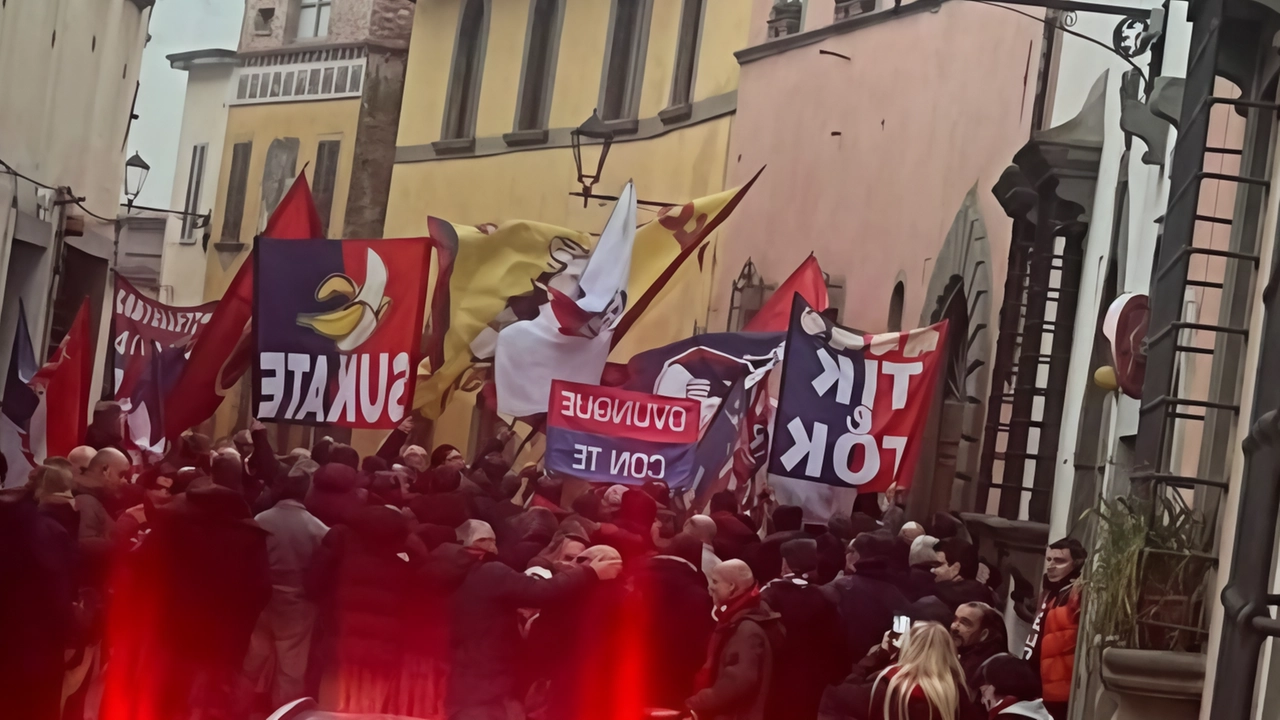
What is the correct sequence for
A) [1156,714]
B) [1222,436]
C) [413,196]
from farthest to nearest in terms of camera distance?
[413,196], [1222,436], [1156,714]

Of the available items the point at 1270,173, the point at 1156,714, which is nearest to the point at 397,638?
the point at 1156,714

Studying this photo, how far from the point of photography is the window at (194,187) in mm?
35188

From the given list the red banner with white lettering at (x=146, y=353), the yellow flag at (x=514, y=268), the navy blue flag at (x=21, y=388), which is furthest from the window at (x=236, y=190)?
the navy blue flag at (x=21, y=388)

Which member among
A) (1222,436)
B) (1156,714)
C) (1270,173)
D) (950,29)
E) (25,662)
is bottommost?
(25,662)

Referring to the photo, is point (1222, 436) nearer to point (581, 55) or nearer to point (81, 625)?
point (81, 625)

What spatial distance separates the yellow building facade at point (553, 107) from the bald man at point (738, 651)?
14.1m

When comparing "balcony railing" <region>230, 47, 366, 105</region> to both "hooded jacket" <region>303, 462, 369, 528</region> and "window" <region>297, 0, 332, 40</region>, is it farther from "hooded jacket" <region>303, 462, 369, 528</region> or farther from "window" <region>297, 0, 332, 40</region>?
"hooded jacket" <region>303, 462, 369, 528</region>

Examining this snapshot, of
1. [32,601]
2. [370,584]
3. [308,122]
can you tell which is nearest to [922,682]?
[370,584]

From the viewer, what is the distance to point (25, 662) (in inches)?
346

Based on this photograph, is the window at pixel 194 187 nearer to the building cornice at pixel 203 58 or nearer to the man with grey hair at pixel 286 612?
the building cornice at pixel 203 58

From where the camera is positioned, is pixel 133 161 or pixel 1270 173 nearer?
pixel 1270 173

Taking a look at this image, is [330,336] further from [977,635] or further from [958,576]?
[977,635]

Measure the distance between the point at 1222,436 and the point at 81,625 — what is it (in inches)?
191

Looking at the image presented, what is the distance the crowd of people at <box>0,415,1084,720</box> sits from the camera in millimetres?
8688
